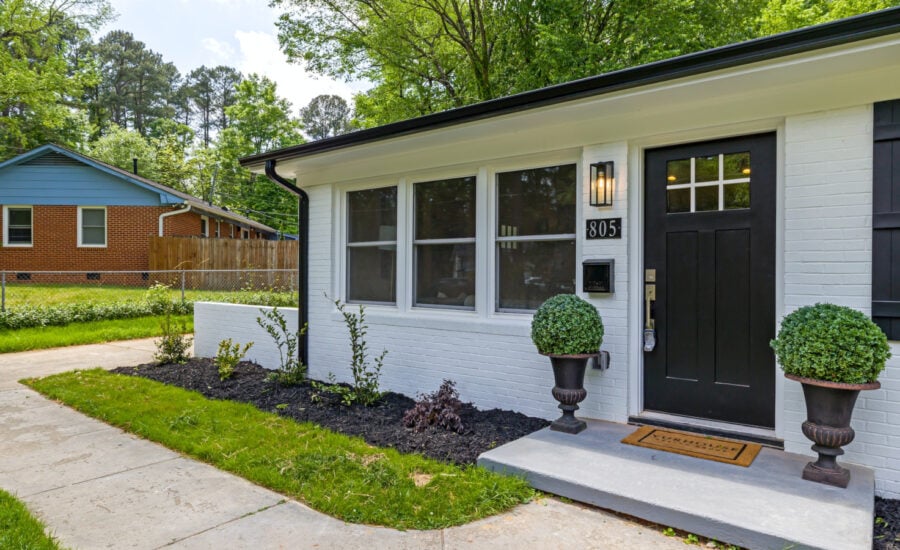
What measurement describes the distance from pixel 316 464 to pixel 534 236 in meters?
2.51

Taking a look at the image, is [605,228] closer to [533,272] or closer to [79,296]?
[533,272]

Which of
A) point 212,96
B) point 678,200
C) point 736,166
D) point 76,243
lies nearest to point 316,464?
point 678,200

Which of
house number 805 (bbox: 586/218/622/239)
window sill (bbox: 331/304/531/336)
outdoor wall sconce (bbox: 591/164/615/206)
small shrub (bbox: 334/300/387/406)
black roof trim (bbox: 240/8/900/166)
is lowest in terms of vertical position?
small shrub (bbox: 334/300/387/406)

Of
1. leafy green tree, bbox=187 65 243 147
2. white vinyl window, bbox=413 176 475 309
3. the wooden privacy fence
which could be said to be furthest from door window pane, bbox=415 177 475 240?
leafy green tree, bbox=187 65 243 147

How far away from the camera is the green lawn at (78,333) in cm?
836

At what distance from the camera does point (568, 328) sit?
3605 mm

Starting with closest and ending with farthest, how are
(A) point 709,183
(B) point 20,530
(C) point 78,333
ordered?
(B) point 20,530
(A) point 709,183
(C) point 78,333

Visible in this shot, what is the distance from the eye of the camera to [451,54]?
44.7 ft

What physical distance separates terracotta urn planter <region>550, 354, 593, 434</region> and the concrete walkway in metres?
0.93

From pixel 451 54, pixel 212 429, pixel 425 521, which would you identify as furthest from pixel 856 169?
pixel 451 54

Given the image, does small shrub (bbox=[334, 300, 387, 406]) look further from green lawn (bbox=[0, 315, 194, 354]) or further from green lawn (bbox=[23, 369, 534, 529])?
green lawn (bbox=[0, 315, 194, 354])

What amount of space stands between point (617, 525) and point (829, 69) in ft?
9.02

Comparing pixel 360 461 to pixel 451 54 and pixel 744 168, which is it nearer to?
pixel 744 168

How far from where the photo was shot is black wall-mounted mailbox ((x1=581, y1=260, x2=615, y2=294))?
396 centimetres
